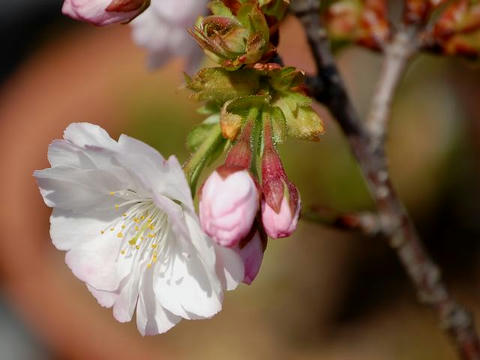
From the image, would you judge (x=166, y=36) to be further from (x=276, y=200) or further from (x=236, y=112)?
(x=276, y=200)

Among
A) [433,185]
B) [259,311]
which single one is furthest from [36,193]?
[433,185]

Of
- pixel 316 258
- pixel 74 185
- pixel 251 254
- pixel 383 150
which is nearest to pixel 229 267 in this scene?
pixel 251 254

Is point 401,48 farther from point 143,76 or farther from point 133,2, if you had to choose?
point 143,76

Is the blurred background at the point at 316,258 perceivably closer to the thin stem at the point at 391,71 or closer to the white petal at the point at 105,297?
the thin stem at the point at 391,71

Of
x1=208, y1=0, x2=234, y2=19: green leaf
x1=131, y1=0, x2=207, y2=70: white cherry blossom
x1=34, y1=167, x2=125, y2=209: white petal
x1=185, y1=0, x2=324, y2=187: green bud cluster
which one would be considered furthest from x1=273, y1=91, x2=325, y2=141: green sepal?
x1=131, y1=0, x2=207, y2=70: white cherry blossom

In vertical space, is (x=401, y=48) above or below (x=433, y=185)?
above

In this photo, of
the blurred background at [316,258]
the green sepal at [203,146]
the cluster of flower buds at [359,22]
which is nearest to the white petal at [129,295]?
the green sepal at [203,146]
